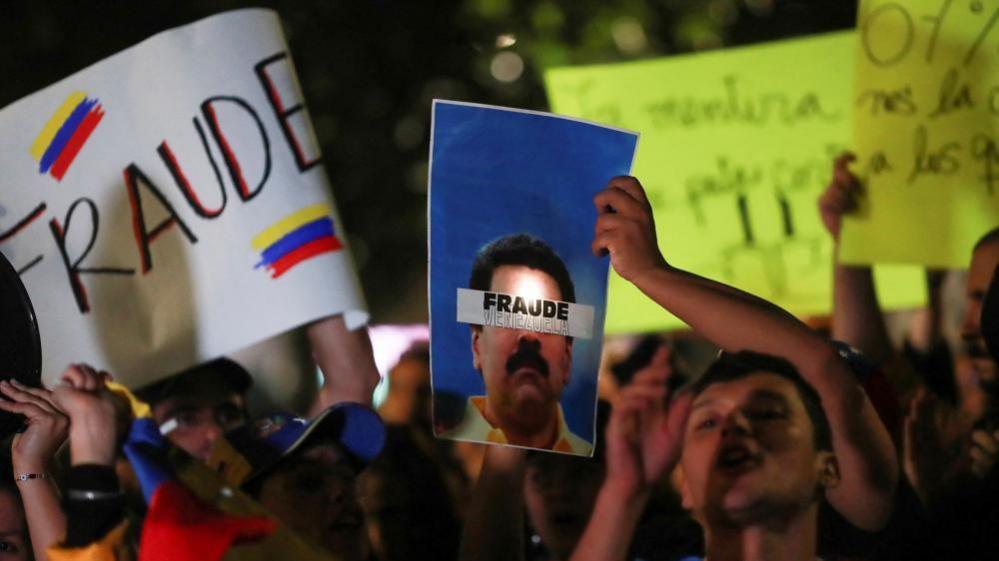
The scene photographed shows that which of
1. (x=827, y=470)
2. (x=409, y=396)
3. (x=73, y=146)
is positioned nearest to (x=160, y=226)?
(x=73, y=146)

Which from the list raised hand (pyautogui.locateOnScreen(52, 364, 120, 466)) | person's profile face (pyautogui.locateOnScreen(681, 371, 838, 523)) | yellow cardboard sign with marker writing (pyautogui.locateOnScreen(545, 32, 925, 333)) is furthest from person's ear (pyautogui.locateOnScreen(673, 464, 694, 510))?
raised hand (pyautogui.locateOnScreen(52, 364, 120, 466))

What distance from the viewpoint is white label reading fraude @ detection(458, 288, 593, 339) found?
2.82 m

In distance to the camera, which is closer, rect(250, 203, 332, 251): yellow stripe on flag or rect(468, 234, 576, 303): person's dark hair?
rect(468, 234, 576, 303): person's dark hair

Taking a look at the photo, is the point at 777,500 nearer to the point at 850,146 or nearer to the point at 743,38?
the point at 850,146

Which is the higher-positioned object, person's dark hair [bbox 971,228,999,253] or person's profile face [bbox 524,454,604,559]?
person's dark hair [bbox 971,228,999,253]

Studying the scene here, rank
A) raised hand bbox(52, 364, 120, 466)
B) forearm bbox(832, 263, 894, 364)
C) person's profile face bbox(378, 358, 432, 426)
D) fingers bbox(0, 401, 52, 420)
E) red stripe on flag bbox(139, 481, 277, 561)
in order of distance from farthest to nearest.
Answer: forearm bbox(832, 263, 894, 364) < person's profile face bbox(378, 358, 432, 426) < fingers bbox(0, 401, 52, 420) < raised hand bbox(52, 364, 120, 466) < red stripe on flag bbox(139, 481, 277, 561)

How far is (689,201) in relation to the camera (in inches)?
136

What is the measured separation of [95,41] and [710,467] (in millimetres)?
1574

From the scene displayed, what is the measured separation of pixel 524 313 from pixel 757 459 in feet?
1.63

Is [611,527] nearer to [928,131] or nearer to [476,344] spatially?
[476,344]

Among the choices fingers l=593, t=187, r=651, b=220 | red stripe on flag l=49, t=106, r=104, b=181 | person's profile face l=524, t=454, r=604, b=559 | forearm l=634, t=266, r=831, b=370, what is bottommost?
person's profile face l=524, t=454, r=604, b=559

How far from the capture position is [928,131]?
3.35m

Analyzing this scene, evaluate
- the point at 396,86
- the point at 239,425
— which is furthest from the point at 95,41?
the point at 239,425

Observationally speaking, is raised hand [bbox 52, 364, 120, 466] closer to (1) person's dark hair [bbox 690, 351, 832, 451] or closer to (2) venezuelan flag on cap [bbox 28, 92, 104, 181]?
(2) venezuelan flag on cap [bbox 28, 92, 104, 181]
